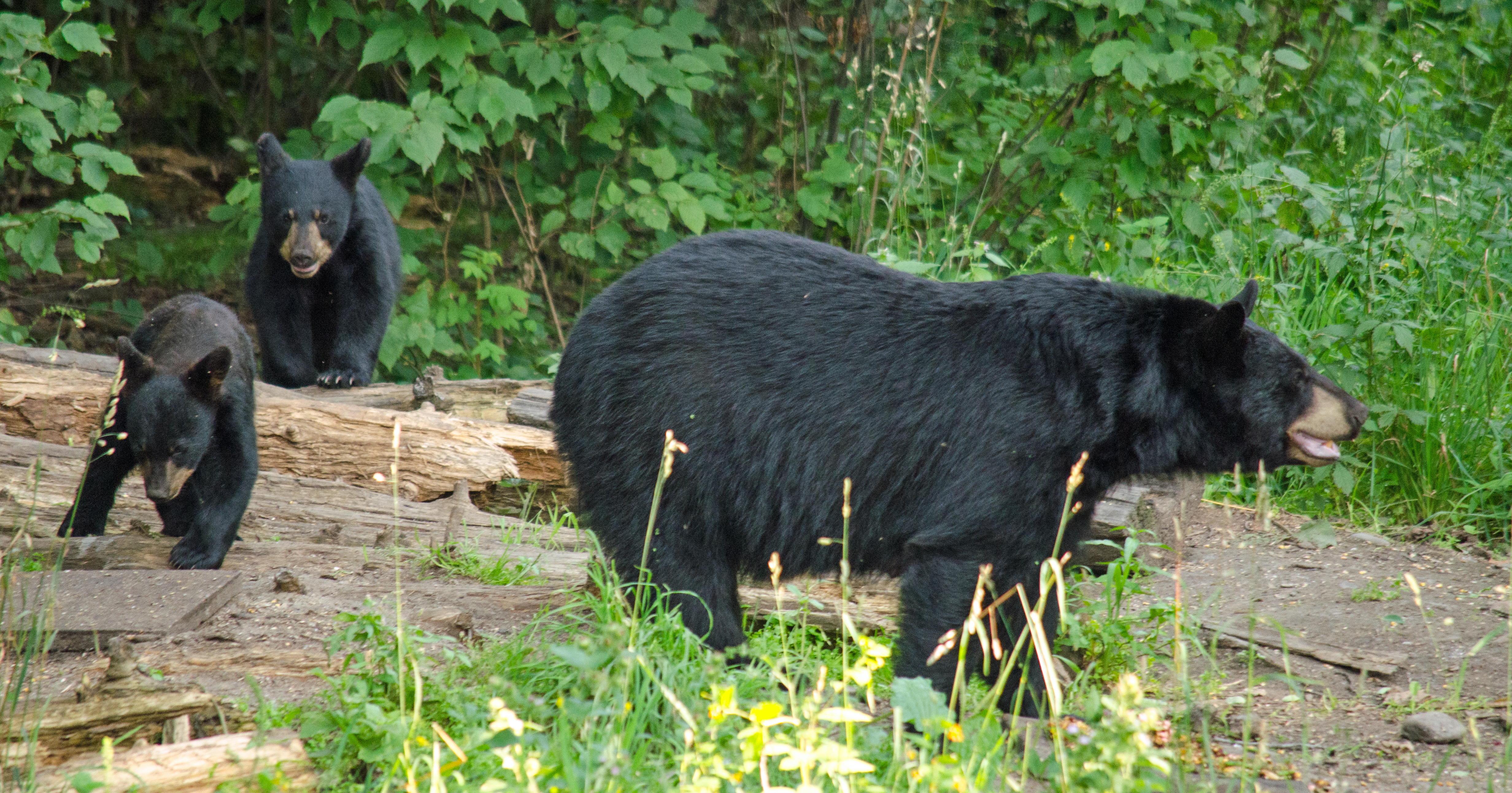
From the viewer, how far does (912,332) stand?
320 centimetres

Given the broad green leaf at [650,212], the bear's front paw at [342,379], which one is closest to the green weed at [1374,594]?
the broad green leaf at [650,212]

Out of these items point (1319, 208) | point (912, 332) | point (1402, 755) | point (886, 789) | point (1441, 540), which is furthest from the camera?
point (1319, 208)

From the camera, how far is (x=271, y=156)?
6.10m

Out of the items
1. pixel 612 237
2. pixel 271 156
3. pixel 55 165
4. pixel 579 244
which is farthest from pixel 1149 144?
pixel 55 165

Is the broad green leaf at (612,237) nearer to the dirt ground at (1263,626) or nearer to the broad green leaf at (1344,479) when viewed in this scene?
the dirt ground at (1263,626)

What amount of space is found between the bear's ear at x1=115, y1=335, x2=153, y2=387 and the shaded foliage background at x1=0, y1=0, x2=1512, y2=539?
98.3 inches

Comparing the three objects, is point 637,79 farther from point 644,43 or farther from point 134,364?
point 134,364

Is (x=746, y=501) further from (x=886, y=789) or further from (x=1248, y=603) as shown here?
(x=1248, y=603)

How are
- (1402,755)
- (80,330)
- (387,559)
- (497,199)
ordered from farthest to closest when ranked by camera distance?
(497,199), (80,330), (387,559), (1402,755)

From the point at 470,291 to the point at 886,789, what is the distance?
778 cm

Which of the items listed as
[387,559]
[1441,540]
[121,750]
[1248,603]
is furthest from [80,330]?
[1441,540]

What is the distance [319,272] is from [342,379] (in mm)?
601

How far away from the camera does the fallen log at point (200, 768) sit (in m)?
2.18

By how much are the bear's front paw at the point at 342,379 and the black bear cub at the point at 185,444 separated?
187 centimetres
